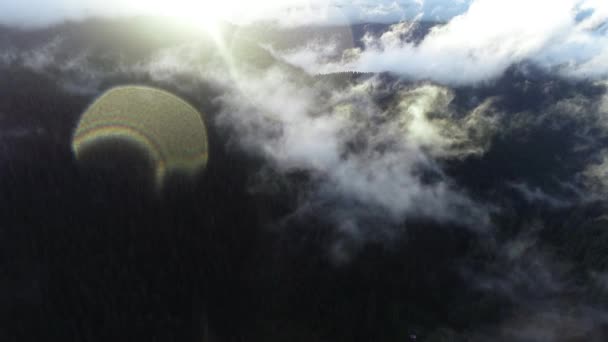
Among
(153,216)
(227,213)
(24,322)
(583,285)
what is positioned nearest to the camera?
(24,322)

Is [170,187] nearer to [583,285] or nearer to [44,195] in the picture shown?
[44,195]

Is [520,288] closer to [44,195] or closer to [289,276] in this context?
[289,276]

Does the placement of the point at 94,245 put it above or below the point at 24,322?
above

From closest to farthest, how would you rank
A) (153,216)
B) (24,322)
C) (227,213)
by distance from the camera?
(24,322) < (153,216) < (227,213)

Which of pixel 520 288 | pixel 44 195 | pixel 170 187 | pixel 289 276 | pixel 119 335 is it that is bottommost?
pixel 119 335

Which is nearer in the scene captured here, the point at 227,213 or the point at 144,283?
the point at 144,283

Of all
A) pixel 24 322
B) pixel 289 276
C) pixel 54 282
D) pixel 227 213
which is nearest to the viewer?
pixel 24 322

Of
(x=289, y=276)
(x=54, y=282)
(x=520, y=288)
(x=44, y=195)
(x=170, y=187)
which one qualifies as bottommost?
(x=54, y=282)

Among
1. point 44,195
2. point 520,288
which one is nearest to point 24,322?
point 44,195

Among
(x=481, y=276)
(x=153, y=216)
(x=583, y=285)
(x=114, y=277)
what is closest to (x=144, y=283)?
(x=114, y=277)
